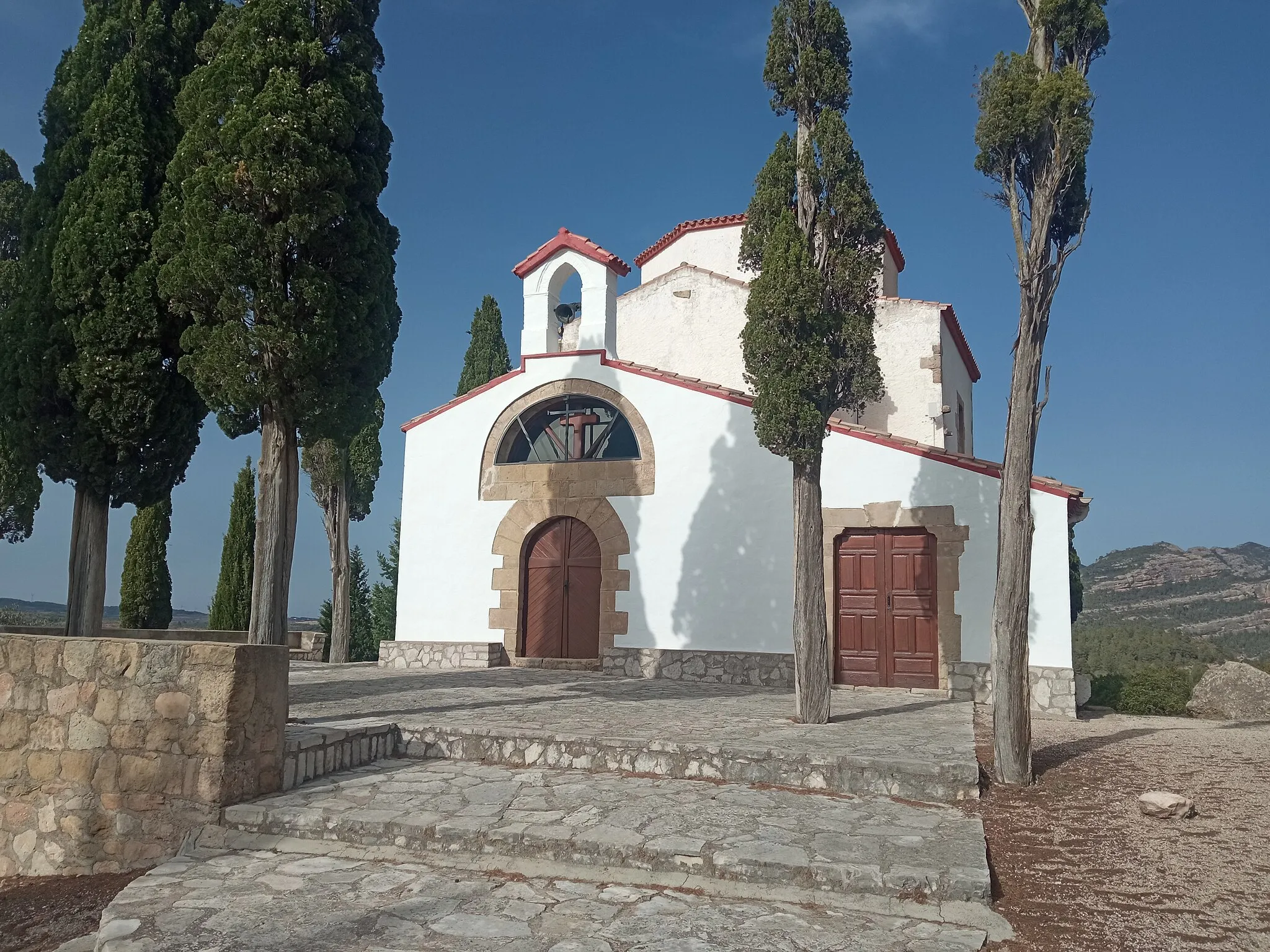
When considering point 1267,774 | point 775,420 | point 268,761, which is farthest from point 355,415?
point 1267,774

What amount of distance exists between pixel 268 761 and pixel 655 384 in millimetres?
7692

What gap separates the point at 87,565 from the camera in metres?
7.49

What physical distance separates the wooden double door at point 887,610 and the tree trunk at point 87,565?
7557mm

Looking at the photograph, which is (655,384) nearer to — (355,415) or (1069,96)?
(355,415)

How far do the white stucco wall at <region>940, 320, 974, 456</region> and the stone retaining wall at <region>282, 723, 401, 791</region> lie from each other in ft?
34.6

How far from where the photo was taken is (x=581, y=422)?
12.2m

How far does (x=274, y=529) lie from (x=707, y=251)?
11.8m

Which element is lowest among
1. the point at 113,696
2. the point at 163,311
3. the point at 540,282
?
the point at 113,696

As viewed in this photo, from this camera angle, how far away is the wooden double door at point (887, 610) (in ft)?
32.5

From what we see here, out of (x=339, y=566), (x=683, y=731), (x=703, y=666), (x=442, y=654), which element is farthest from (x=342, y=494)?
(x=683, y=731)

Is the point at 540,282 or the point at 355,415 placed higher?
the point at 540,282

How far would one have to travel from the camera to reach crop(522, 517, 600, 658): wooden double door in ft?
38.7

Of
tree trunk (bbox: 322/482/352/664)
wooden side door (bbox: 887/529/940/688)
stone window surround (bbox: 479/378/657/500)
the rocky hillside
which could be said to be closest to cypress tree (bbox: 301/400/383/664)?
tree trunk (bbox: 322/482/352/664)

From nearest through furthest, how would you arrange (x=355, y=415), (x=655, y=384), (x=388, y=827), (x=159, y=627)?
(x=388, y=827), (x=355, y=415), (x=655, y=384), (x=159, y=627)
